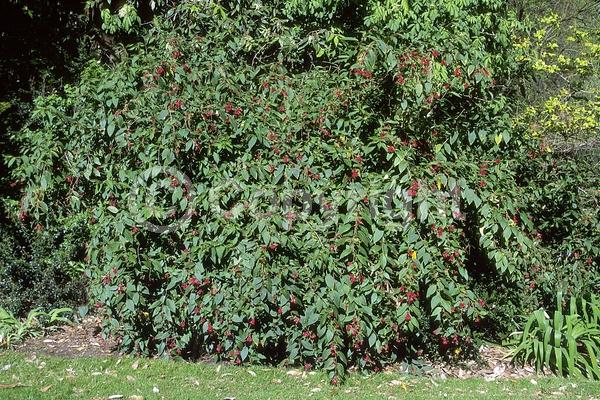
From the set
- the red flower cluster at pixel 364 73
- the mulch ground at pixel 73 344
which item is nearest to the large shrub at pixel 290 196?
the red flower cluster at pixel 364 73

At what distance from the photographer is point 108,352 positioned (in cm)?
537

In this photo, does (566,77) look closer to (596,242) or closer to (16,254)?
(596,242)

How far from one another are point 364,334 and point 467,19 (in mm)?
3591

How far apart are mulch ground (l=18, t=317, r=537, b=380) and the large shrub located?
9.9 inches

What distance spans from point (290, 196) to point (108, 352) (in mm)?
2109

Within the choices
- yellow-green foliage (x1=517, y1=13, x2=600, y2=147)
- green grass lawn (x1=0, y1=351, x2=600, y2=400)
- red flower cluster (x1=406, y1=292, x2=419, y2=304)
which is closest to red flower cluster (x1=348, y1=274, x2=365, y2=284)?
red flower cluster (x1=406, y1=292, x2=419, y2=304)

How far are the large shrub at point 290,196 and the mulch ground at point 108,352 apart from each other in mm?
251

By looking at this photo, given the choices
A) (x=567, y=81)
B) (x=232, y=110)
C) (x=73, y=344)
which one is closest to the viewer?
(x=232, y=110)

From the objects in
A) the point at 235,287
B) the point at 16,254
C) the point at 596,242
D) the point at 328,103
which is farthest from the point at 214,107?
the point at 596,242

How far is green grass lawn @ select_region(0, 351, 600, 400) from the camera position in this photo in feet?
14.7

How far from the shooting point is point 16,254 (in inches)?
245

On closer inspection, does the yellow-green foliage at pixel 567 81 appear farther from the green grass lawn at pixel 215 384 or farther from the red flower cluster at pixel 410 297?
the red flower cluster at pixel 410 297

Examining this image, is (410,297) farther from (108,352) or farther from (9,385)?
(9,385)

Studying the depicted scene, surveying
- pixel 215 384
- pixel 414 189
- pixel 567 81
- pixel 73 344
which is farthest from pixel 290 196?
pixel 567 81
